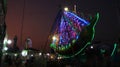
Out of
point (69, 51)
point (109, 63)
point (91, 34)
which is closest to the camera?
point (109, 63)

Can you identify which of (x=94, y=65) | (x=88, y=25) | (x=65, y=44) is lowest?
(x=94, y=65)

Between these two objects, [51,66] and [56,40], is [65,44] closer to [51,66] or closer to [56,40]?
[56,40]

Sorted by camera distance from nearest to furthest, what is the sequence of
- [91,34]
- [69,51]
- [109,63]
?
[109,63], [91,34], [69,51]

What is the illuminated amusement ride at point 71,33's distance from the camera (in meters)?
42.2

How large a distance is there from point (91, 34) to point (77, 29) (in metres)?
3.04

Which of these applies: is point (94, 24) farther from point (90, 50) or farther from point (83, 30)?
point (90, 50)

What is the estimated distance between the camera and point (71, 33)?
4469 cm

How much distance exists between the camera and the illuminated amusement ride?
42.2 meters

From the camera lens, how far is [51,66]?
27125mm

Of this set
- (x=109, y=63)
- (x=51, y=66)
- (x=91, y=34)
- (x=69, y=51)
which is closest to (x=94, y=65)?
(x=109, y=63)

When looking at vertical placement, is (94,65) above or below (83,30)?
below

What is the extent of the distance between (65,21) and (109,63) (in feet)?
69.1

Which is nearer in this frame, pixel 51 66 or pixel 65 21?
pixel 51 66

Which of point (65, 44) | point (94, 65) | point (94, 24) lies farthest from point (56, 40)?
point (94, 65)
